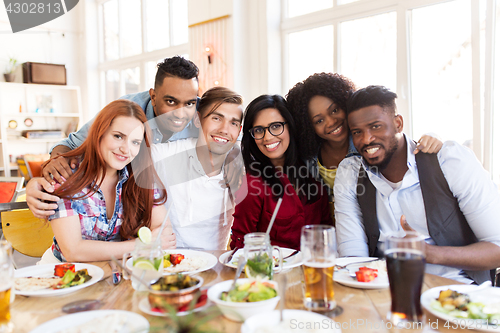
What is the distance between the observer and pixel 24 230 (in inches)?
95.6

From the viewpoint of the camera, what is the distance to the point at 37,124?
6.97m

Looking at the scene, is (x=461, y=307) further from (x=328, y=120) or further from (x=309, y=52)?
(x=309, y=52)

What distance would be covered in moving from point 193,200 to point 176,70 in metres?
0.85

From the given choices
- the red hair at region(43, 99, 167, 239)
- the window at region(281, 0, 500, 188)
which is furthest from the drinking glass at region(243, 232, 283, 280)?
the window at region(281, 0, 500, 188)

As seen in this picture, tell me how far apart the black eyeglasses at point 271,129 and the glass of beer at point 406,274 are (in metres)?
1.25

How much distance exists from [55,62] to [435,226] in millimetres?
7393

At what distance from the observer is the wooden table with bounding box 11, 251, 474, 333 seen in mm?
977

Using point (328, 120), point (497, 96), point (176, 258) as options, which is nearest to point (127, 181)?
point (176, 258)

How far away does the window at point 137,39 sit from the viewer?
5789 millimetres

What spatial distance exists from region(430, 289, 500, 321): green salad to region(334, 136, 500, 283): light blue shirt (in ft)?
2.28

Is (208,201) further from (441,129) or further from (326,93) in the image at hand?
(441,129)

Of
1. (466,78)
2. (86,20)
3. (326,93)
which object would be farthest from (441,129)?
(86,20)

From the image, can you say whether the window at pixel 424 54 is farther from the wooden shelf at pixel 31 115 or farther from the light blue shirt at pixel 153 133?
the wooden shelf at pixel 31 115

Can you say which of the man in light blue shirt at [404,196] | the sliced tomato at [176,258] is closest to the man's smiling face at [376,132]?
the man in light blue shirt at [404,196]
